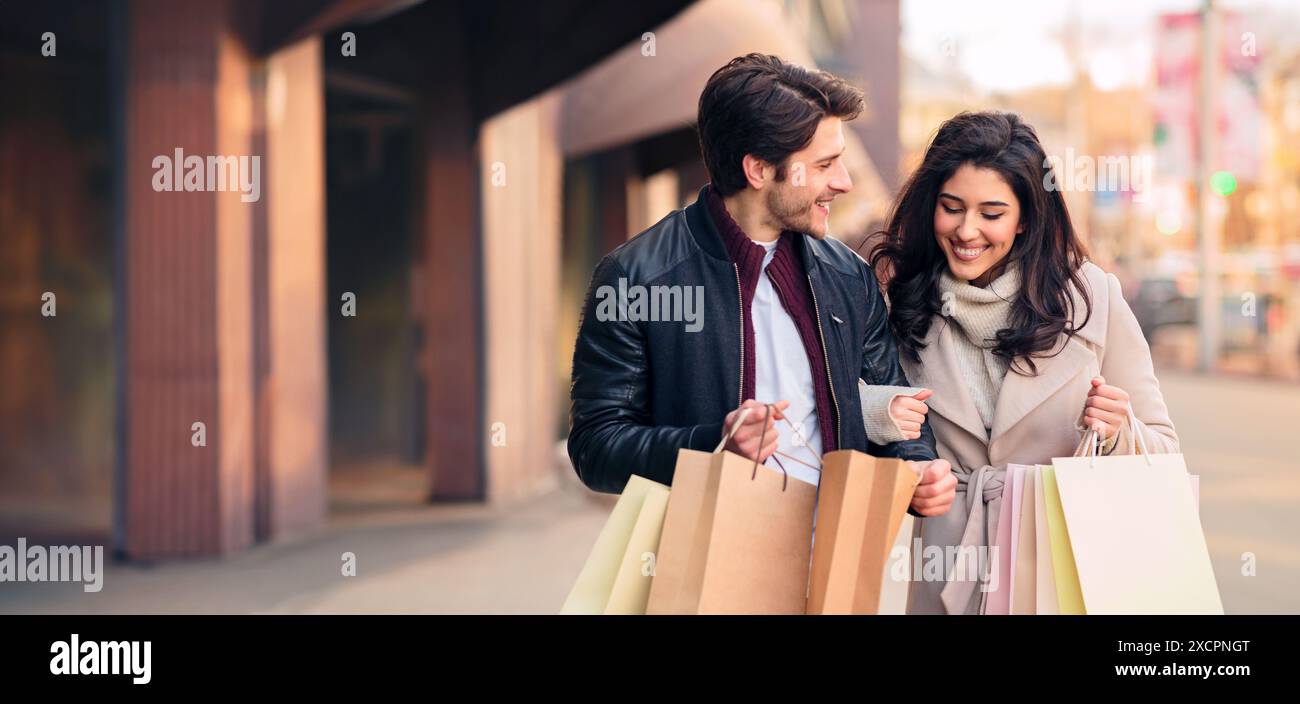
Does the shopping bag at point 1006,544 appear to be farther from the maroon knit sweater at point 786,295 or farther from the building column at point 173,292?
the building column at point 173,292

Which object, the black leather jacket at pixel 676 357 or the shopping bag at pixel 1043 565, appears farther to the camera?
the black leather jacket at pixel 676 357

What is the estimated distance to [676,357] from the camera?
2.81 metres

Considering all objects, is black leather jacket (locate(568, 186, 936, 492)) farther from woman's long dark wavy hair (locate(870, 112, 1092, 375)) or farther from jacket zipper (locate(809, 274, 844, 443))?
woman's long dark wavy hair (locate(870, 112, 1092, 375))

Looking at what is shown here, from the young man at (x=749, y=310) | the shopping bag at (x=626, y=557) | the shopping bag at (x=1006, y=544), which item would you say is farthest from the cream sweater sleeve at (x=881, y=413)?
the shopping bag at (x=626, y=557)

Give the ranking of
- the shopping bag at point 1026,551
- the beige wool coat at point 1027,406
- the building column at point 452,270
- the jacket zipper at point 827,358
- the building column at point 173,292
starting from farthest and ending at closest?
Answer: the building column at point 452,270
the building column at point 173,292
the beige wool coat at point 1027,406
the jacket zipper at point 827,358
the shopping bag at point 1026,551

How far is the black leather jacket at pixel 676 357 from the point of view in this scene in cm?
277

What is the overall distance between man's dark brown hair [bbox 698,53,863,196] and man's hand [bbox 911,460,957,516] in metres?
0.71

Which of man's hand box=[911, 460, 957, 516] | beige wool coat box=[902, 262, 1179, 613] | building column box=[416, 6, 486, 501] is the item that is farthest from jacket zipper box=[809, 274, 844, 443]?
building column box=[416, 6, 486, 501]

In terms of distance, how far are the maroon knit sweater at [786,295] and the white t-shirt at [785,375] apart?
0.06ft

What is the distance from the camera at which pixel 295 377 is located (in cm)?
868

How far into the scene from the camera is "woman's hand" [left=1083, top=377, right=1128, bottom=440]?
108 inches

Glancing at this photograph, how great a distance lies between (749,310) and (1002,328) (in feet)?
2.00
